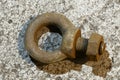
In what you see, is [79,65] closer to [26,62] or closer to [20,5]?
[26,62]

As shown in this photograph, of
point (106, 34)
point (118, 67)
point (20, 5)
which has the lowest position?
point (118, 67)

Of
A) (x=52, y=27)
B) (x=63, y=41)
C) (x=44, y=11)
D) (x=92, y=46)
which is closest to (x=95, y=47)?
(x=92, y=46)

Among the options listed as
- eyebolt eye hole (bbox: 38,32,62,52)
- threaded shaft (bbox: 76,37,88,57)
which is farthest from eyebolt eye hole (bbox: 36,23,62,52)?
threaded shaft (bbox: 76,37,88,57)

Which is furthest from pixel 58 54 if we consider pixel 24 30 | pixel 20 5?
pixel 20 5

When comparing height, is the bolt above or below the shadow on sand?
above

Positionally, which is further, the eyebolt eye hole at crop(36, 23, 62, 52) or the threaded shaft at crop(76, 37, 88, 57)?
the eyebolt eye hole at crop(36, 23, 62, 52)

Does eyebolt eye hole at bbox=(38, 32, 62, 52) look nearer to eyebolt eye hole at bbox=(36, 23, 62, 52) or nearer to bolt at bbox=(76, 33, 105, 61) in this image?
eyebolt eye hole at bbox=(36, 23, 62, 52)

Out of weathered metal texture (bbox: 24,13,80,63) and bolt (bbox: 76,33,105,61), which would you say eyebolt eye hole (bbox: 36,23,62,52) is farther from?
bolt (bbox: 76,33,105,61)
